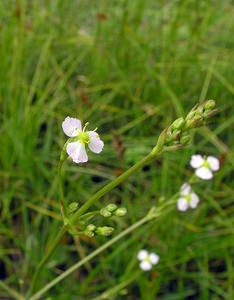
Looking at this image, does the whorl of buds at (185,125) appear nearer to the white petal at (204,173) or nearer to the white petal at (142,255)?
the white petal at (204,173)

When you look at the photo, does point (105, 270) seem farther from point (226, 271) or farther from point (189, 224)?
point (226, 271)

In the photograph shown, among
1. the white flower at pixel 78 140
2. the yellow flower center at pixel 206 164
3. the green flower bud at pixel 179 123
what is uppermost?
the yellow flower center at pixel 206 164

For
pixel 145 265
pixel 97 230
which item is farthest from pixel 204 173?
pixel 97 230

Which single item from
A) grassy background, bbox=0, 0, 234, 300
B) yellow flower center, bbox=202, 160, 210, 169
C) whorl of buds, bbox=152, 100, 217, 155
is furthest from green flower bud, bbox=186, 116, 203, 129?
grassy background, bbox=0, 0, 234, 300

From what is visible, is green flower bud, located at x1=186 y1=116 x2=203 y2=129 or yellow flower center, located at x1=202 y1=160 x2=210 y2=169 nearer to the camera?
green flower bud, located at x1=186 y1=116 x2=203 y2=129

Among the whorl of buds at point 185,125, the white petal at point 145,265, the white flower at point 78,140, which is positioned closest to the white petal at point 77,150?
the white flower at point 78,140

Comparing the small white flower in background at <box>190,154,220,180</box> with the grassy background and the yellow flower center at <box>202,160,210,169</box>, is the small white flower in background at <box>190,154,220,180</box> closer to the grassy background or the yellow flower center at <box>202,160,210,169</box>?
the yellow flower center at <box>202,160,210,169</box>

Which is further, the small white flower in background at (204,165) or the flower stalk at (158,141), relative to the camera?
the small white flower in background at (204,165)
